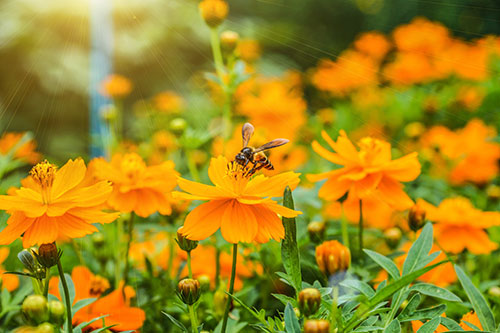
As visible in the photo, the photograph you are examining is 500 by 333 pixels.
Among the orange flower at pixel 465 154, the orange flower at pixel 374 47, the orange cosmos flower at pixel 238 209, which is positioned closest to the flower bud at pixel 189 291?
the orange cosmos flower at pixel 238 209

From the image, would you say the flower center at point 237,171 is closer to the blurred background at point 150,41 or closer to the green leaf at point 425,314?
the green leaf at point 425,314

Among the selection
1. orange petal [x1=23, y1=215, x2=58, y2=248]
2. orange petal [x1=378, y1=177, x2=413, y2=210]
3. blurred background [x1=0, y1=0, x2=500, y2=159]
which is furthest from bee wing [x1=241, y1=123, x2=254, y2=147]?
blurred background [x1=0, y1=0, x2=500, y2=159]

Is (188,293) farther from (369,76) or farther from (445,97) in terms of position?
(369,76)

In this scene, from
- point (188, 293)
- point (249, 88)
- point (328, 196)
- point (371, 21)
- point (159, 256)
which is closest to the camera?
point (188, 293)

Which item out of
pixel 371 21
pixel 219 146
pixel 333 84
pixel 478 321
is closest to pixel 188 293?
pixel 478 321

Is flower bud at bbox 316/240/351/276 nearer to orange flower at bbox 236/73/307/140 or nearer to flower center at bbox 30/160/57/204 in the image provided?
flower center at bbox 30/160/57/204

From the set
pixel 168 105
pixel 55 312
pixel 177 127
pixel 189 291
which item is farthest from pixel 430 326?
pixel 168 105

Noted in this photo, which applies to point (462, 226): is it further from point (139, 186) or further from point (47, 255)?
point (47, 255)
